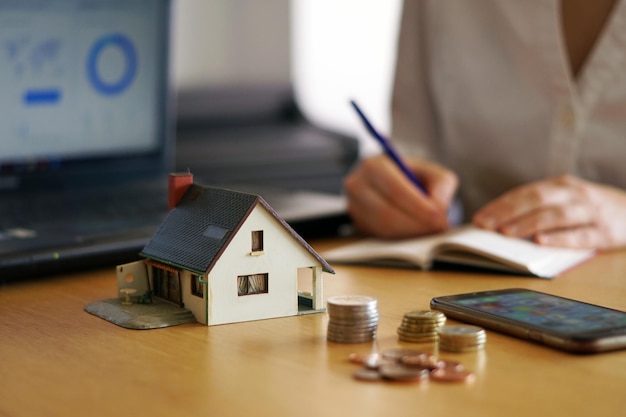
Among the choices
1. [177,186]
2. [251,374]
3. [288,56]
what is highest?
[288,56]

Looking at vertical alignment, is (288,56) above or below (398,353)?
above

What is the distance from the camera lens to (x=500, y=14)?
54.8 inches

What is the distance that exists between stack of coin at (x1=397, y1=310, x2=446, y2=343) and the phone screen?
0.06 metres

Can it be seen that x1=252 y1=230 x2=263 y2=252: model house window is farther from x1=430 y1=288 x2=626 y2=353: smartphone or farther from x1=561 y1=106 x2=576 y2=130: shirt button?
x1=561 y1=106 x2=576 y2=130: shirt button

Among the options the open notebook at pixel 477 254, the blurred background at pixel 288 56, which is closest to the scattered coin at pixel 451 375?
the open notebook at pixel 477 254

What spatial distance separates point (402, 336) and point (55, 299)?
34 cm

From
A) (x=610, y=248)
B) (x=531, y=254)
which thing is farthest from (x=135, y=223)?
(x=610, y=248)

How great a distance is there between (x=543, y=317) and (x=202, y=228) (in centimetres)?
29

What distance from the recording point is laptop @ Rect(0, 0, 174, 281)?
1.17m

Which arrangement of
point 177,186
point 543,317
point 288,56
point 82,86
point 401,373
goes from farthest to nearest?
point 288,56
point 82,86
point 177,186
point 543,317
point 401,373

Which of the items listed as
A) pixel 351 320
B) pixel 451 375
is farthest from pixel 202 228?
pixel 451 375

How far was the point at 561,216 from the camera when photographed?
1110 mm

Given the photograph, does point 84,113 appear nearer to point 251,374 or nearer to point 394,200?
point 394,200

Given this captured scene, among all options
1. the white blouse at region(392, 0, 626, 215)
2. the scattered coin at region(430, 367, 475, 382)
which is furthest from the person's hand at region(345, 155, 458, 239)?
the scattered coin at region(430, 367, 475, 382)
